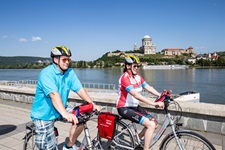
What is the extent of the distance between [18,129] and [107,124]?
3.25 metres

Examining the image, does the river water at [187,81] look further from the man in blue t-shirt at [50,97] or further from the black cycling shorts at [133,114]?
the man in blue t-shirt at [50,97]

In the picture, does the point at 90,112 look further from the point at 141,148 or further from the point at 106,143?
the point at 106,143

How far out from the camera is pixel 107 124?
114 inches

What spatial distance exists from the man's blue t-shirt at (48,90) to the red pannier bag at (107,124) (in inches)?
29.5

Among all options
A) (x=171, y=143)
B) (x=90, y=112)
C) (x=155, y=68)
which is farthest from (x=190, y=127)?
(x=155, y=68)

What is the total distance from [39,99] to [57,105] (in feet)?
0.89

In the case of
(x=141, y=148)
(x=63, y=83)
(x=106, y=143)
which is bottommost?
(x=106, y=143)

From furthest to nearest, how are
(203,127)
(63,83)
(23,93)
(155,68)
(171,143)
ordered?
1. (155,68)
2. (23,93)
3. (203,127)
4. (171,143)
5. (63,83)

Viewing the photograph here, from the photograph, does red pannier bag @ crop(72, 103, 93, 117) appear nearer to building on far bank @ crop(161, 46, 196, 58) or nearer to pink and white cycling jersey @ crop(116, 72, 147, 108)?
pink and white cycling jersey @ crop(116, 72, 147, 108)

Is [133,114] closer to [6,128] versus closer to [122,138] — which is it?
[122,138]

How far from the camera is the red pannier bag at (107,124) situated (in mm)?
2859

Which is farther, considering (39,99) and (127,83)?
(127,83)

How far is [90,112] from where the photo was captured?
2414mm

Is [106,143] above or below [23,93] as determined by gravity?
below
